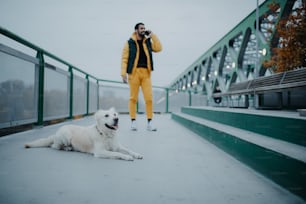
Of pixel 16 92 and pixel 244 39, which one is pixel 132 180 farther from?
pixel 244 39

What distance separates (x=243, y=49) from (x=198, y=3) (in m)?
8.97

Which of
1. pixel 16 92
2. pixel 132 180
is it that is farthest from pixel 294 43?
pixel 16 92

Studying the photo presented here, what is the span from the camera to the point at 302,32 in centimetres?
518

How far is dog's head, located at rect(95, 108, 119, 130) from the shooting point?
2.10m

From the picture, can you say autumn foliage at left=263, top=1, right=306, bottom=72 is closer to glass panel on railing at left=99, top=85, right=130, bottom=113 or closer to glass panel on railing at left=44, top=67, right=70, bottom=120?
glass panel on railing at left=44, top=67, right=70, bottom=120

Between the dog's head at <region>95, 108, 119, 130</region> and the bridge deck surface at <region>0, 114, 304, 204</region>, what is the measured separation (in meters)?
0.37

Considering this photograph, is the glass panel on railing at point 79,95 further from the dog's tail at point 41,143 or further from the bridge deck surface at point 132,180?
the bridge deck surface at point 132,180

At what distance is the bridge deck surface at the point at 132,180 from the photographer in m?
1.12

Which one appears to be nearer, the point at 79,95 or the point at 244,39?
the point at 79,95

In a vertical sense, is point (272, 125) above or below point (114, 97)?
below

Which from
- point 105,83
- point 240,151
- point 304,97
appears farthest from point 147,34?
point 105,83

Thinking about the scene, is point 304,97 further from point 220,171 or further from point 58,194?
point 58,194

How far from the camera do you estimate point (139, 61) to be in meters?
3.94

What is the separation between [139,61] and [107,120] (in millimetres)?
2117
